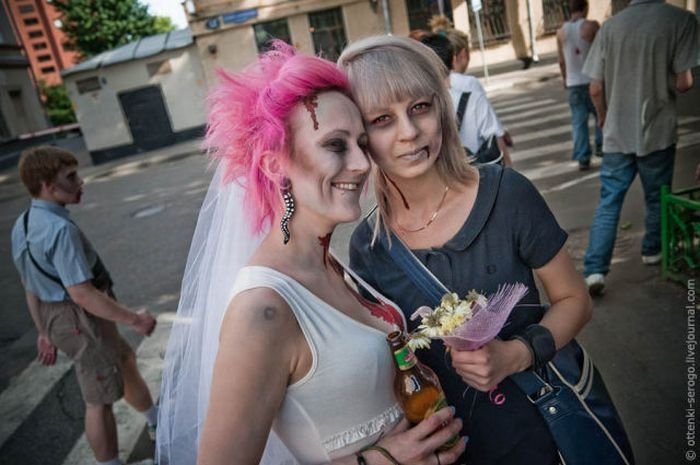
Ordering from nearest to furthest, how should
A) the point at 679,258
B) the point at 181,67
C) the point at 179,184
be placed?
the point at 679,258, the point at 179,184, the point at 181,67

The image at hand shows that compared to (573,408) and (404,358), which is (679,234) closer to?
(573,408)

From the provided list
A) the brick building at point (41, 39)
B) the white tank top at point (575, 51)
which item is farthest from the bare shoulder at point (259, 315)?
the brick building at point (41, 39)

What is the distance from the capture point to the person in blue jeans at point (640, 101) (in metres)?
3.51

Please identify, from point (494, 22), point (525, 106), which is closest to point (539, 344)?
point (525, 106)

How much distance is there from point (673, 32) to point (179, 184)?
11805 mm

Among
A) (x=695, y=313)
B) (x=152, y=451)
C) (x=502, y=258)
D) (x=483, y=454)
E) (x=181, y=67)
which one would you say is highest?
(x=181, y=67)

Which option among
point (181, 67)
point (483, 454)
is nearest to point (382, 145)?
point (483, 454)

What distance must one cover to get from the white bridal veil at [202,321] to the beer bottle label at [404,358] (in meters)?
0.48

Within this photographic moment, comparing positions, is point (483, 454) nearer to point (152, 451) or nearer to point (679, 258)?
point (152, 451)

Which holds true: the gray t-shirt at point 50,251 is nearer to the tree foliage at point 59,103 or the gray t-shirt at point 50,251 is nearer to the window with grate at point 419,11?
the window with grate at point 419,11

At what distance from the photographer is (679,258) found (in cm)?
369

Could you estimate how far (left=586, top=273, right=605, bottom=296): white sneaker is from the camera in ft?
12.2

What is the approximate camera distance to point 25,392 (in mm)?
4402

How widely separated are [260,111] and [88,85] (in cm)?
2237
